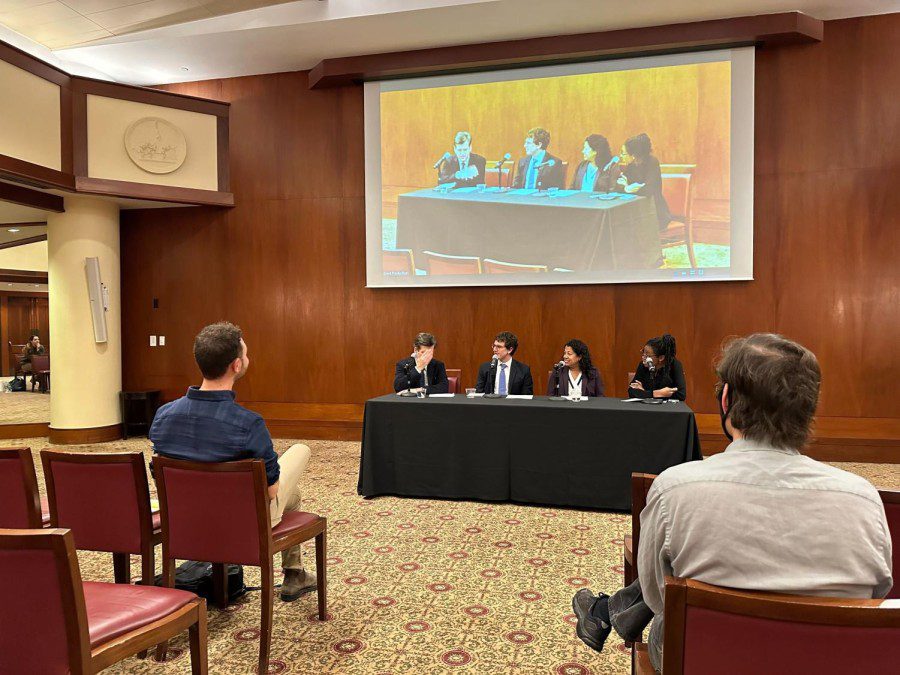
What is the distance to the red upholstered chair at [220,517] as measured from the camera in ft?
7.33

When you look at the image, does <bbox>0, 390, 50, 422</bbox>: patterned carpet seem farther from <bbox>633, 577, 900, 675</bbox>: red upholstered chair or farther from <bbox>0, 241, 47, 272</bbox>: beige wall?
<bbox>633, 577, 900, 675</bbox>: red upholstered chair

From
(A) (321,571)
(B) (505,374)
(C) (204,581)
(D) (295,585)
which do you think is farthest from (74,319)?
(A) (321,571)

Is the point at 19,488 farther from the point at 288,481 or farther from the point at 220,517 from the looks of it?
the point at 288,481

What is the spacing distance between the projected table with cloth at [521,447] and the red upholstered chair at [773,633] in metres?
3.18

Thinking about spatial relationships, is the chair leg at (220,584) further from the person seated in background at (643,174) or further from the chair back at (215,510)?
the person seated in background at (643,174)

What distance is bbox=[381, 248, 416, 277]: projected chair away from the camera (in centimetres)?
718

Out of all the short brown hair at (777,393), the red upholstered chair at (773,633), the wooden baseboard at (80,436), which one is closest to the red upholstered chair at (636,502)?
the short brown hair at (777,393)

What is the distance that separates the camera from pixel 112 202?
7574 mm

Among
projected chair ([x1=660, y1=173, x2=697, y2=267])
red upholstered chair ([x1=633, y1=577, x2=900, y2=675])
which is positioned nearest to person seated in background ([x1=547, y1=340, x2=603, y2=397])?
projected chair ([x1=660, y1=173, x2=697, y2=267])

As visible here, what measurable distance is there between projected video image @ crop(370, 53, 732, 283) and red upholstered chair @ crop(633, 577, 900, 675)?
5845 millimetres

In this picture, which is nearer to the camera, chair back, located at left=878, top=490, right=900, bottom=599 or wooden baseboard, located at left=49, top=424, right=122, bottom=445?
chair back, located at left=878, top=490, right=900, bottom=599

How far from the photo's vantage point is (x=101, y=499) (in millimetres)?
2408

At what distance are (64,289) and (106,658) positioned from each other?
7.07m

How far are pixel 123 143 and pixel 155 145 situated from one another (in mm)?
334
